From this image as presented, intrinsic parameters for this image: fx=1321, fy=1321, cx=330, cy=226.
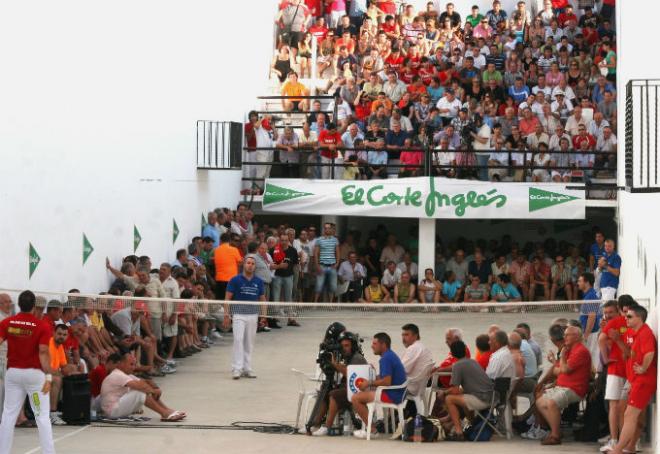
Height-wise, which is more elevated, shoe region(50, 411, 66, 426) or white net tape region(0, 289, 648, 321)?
white net tape region(0, 289, 648, 321)

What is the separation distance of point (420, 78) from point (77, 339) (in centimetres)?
1518

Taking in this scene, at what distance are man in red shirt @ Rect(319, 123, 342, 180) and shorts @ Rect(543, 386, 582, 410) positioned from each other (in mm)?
12499

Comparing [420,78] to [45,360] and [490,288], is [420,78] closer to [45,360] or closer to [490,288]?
[490,288]

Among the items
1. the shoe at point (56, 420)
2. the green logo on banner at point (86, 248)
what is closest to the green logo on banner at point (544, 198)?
the green logo on banner at point (86, 248)

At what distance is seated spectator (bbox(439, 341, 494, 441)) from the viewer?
45.0ft

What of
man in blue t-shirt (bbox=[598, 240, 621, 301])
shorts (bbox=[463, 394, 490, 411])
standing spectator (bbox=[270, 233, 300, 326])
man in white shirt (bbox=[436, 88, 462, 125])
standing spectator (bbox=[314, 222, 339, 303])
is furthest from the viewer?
man in white shirt (bbox=[436, 88, 462, 125])

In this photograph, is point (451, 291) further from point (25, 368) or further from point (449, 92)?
point (25, 368)

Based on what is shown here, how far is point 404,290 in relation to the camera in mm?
24844

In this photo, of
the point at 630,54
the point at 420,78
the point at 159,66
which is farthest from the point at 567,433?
the point at 420,78

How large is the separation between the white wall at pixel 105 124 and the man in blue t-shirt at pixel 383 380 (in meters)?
4.91

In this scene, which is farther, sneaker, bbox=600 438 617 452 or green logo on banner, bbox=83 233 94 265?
green logo on banner, bbox=83 233 94 265

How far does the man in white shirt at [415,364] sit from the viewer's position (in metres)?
14.1

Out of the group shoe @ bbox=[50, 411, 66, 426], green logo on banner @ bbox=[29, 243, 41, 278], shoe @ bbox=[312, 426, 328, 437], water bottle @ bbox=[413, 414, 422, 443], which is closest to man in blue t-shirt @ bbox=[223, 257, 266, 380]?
green logo on banner @ bbox=[29, 243, 41, 278]

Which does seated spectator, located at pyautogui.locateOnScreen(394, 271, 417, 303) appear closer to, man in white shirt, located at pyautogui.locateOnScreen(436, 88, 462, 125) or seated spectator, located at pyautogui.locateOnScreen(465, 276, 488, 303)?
seated spectator, located at pyautogui.locateOnScreen(465, 276, 488, 303)
